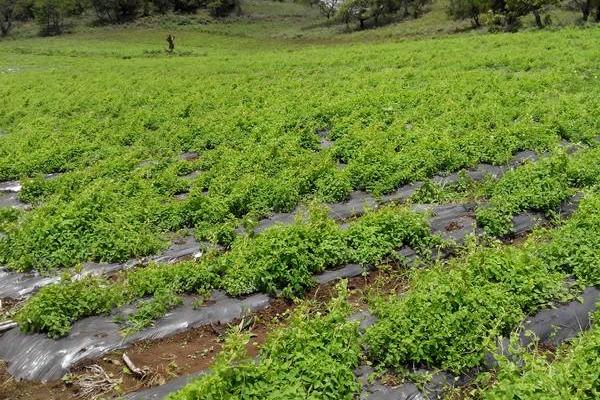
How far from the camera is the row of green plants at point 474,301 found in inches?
293

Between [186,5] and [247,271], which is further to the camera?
[186,5]

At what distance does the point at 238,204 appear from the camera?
13141 mm

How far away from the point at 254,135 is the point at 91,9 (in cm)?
9965

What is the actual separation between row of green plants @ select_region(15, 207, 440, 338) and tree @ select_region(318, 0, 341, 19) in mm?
87398

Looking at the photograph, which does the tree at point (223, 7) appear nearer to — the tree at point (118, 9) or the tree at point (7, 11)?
the tree at point (118, 9)

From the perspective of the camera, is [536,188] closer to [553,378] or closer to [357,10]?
[553,378]

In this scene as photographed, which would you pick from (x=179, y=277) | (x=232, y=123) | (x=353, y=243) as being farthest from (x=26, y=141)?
(x=353, y=243)

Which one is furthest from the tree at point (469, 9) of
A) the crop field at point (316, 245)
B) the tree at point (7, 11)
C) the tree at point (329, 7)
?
the tree at point (7, 11)

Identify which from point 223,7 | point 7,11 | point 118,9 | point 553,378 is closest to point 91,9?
point 118,9

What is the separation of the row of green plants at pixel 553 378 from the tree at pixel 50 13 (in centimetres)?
9391

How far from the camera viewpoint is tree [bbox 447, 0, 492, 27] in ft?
177

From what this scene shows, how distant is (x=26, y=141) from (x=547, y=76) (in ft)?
63.6

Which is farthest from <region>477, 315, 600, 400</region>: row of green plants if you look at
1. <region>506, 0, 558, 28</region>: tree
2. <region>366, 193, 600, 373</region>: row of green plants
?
<region>506, 0, 558, 28</region>: tree

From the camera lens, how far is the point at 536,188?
12.0m
